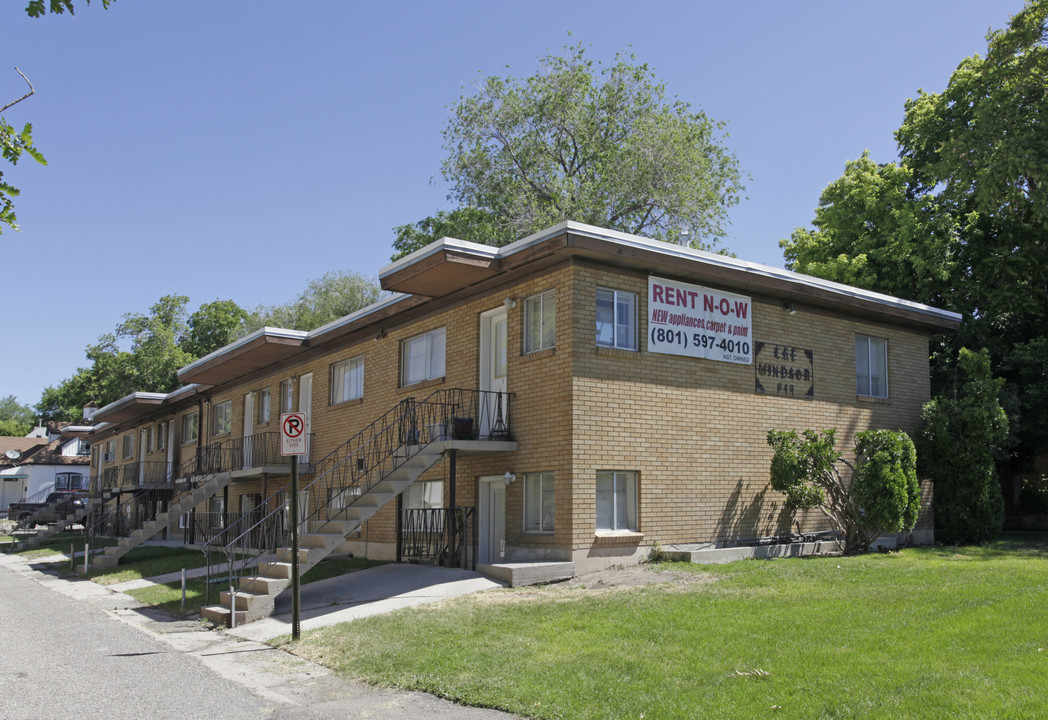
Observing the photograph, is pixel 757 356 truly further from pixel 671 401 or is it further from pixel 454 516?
pixel 454 516

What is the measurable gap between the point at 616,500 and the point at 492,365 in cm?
375

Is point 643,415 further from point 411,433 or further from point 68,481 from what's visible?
point 68,481

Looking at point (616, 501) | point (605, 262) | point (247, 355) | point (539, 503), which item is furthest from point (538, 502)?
point (247, 355)

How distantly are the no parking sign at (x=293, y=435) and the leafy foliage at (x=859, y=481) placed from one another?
8.65m

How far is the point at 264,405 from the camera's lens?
28.0 meters

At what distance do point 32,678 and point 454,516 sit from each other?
24.5 feet

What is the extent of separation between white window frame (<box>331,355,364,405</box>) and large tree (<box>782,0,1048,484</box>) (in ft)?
45.3

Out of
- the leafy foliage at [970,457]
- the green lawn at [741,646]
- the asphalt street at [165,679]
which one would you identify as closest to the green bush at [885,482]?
the green lawn at [741,646]

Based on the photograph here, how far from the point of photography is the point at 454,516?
1602cm

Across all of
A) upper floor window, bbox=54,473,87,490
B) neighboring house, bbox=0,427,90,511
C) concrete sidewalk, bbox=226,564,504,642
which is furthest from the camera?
neighboring house, bbox=0,427,90,511

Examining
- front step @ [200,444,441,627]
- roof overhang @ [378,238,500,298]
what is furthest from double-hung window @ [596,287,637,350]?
front step @ [200,444,441,627]

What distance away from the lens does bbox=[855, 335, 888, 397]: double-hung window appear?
1991cm

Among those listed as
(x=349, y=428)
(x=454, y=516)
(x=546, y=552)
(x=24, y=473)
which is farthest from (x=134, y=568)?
(x=24, y=473)

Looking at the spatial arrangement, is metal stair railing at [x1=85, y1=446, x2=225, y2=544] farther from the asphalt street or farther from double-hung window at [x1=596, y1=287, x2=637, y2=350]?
double-hung window at [x1=596, y1=287, x2=637, y2=350]
